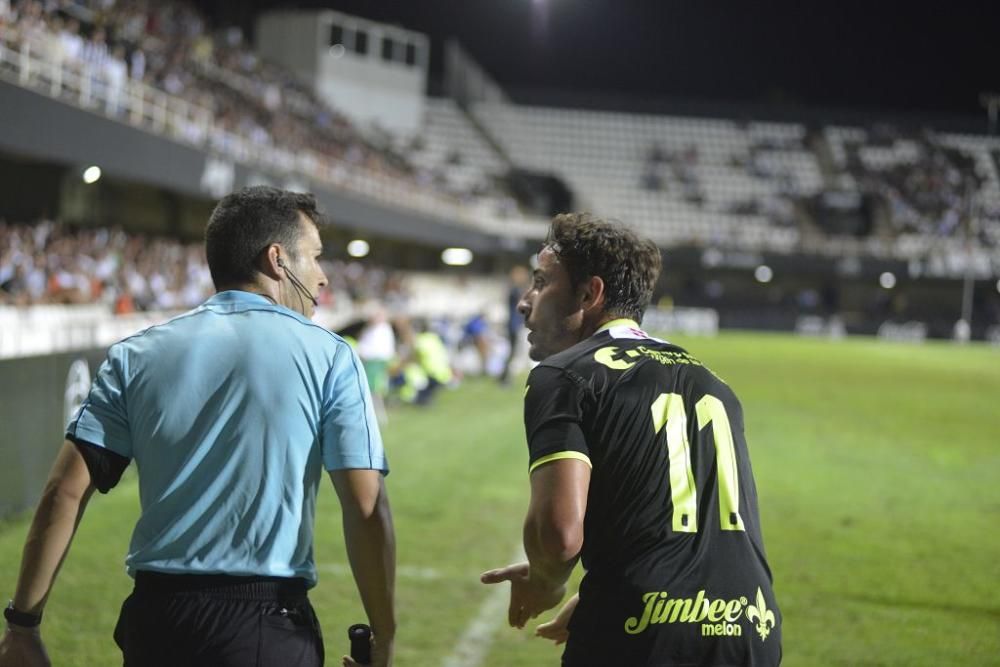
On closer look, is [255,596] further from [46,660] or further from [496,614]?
[496,614]

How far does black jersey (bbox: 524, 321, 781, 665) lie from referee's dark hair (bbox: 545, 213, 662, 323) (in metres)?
0.21

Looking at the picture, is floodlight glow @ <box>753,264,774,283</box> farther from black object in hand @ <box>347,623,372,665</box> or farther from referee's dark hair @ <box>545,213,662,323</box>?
black object in hand @ <box>347,623,372,665</box>

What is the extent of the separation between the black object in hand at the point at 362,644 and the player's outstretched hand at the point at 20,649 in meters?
0.78

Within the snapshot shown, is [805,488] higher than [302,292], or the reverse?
[302,292]

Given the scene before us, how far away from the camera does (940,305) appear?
58531 millimetres

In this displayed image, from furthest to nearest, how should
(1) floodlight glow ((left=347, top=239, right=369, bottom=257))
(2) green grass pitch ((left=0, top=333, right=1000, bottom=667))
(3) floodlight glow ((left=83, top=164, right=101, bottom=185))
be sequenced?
(1) floodlight glow ((left=347, top=239, right=369, bottom=257)) < (3) floodlight glow ((left=83, top=164, right=101, bottom=185)) < (2) green grass pitch ((left=0, top=333, right=1000, bottom=667))

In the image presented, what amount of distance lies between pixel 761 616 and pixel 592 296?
99cm

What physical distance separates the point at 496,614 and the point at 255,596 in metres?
4.10

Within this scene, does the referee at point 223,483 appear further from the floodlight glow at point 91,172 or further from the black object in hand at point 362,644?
the floodlight glow at point 91,172

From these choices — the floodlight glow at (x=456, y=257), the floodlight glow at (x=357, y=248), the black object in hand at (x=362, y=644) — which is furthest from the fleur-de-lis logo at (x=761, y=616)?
the floodlight glow at (x=456, y=257)

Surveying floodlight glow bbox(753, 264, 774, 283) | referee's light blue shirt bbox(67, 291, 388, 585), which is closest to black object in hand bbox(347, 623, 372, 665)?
referee's light blue shirt bbox(67, 291, 388, 585)

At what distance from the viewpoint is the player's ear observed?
2.90m

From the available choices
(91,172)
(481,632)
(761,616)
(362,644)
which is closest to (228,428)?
(362,644)

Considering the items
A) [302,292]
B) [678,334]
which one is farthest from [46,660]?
[678,334]
